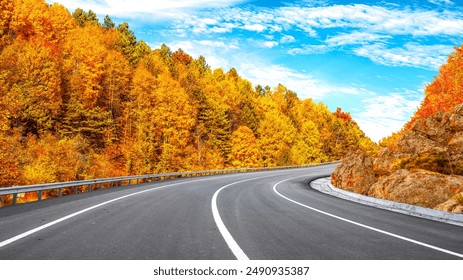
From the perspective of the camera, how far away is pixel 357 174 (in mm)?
20359

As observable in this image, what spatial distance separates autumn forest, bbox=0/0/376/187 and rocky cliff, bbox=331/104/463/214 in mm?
21828

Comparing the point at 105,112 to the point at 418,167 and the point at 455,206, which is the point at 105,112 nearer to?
the point at 418,167

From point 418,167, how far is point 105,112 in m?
41.5

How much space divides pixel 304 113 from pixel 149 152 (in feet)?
221

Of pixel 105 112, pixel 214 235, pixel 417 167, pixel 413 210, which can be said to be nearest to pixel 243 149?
pixel 105 112

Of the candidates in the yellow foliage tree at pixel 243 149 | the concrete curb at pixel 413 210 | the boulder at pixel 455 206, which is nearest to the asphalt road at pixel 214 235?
the concrete curb at pixel 413 210

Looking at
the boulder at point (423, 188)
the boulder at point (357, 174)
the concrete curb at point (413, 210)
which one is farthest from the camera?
the boulder at point (357, 174)

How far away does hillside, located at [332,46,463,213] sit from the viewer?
13820 mm

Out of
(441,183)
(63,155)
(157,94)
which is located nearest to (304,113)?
(157,94)

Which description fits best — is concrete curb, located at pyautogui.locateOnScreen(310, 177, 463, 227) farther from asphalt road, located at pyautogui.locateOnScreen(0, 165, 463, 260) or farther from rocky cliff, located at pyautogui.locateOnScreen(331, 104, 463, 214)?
asphalt road, located at pyautogui.locateOnScreen(0, 165, 463, 260)

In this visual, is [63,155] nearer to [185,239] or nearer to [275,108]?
[185,239]

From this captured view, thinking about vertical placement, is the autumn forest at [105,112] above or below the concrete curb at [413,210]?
above

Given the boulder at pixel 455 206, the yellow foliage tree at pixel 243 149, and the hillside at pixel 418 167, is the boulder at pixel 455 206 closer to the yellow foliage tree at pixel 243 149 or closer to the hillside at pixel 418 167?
the hillside at pixel 418 167

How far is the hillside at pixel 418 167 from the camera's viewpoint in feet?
45.3
